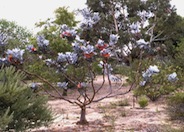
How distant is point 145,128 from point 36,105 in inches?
90.0

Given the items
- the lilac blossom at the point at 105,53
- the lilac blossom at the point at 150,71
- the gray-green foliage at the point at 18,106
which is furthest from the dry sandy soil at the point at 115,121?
the lilac blossom at the point at 105,53

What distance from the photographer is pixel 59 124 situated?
7730 mm

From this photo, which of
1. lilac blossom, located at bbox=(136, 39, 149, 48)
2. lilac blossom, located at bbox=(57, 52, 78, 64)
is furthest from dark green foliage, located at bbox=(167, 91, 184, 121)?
lilac blossom, located at bbox=(57, 52, 78, 64)

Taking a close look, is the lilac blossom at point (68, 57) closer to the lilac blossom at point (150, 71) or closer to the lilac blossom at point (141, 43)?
the lilac blossom at point (141, 43)

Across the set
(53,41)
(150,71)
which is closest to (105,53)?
(150,71)

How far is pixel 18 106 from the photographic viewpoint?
18.0 ft

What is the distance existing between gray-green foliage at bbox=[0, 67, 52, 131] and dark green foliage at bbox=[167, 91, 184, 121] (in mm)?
3244

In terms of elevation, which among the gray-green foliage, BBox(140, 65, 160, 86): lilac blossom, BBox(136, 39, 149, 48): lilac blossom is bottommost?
the gray-green foliage

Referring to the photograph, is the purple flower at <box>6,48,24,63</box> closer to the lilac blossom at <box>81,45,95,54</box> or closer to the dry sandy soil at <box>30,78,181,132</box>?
the lilac blossom at <box>81,45,95,54</box>

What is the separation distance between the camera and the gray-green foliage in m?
5.27

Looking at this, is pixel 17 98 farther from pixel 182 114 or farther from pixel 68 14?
pixel 68 14

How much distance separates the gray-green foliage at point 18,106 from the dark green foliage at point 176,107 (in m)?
3.24

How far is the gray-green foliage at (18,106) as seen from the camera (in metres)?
5.27

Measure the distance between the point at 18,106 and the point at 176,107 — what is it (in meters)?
4.52
